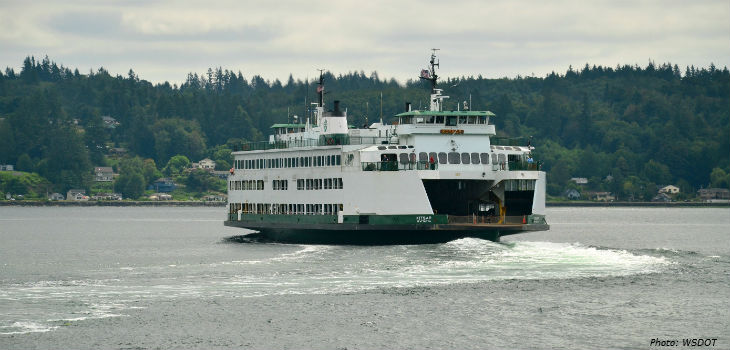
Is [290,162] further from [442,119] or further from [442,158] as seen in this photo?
[442,158]

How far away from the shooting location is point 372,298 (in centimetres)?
4281

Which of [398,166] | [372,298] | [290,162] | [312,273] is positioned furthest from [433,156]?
[372,298]

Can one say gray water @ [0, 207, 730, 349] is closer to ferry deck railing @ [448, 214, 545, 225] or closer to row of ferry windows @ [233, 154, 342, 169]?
ferry deck railing @ [448, 214, 545, 225]

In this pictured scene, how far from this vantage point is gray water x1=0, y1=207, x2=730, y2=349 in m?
35.7

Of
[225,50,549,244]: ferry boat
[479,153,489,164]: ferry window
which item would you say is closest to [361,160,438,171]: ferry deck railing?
[225,50,549,244]: ferry boat

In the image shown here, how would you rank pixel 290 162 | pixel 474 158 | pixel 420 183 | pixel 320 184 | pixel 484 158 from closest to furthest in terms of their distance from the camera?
pixel 420 183, pixel 474 158, pixel 484 158, pixel 320 184, pixel 290 162

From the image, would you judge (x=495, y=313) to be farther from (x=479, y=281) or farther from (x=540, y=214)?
(x=540, y=214)

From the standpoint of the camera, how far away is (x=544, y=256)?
188ft

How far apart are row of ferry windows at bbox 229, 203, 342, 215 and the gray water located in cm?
250

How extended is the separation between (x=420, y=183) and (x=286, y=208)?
13.1 m

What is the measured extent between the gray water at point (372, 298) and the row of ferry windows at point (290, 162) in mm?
5127

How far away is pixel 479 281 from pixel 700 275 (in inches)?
422

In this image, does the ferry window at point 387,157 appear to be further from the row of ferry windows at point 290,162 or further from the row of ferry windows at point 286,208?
the row of ferry windows at point 286,208

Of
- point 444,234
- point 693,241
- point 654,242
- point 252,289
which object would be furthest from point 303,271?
point 693,241
